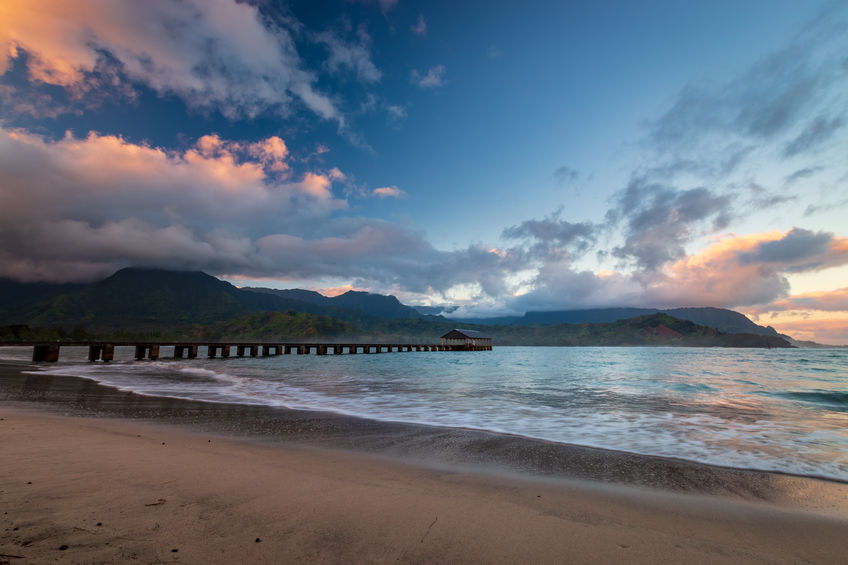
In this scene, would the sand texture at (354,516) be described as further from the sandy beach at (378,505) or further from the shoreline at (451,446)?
the shoreline at (451,446)

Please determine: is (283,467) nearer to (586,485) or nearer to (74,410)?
(586,485)

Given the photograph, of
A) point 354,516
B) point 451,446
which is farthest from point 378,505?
point 451,446

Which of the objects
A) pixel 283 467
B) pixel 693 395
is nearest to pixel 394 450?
pixel 283 467

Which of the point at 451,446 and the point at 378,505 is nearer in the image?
the point at 378,505

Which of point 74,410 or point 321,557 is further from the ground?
point 321,557

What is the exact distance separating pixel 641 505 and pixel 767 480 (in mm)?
2746

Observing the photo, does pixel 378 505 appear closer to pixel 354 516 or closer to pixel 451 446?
pixel 354 516

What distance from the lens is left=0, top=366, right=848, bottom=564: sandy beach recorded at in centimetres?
265

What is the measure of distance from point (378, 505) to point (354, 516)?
0.35 m

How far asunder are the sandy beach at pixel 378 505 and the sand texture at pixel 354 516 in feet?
0.06

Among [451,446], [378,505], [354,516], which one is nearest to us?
[354,516]

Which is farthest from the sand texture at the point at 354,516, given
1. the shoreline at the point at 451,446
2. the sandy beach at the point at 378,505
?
the shoreline at the point at 451,446

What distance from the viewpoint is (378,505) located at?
138 inches

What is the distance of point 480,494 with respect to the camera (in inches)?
157
